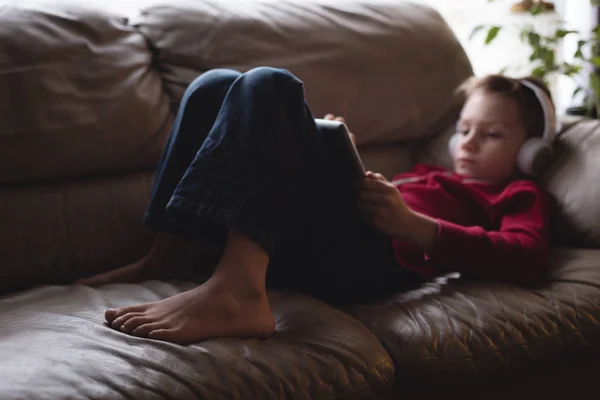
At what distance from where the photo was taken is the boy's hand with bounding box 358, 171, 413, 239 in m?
1.23

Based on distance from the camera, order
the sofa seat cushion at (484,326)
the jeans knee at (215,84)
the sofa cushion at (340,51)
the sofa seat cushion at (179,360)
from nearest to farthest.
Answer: the sofa seat cushion at (179,360) → the sofa seat cushion at (484,326) → the jeans knee at (215,84) → the sofa cushion at (340,51)

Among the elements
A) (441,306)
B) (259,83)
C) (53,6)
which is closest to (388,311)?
(441,306)

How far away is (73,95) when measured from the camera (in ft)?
4.61

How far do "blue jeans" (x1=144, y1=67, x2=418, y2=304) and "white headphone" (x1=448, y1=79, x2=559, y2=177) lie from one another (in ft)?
1.22

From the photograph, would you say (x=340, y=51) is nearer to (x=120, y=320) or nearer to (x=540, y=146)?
(x=540, y=146)

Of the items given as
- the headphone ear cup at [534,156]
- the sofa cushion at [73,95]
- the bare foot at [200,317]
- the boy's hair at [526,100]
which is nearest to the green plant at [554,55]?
the boy's hair at [526,100]

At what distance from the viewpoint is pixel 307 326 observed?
1105mm

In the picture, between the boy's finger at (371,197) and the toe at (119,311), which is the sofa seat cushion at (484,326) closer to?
the boy's finger at (371,197)

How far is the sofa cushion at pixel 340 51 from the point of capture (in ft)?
5.19

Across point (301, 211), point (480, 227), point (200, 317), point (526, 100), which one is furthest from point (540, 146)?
point (200, 317)

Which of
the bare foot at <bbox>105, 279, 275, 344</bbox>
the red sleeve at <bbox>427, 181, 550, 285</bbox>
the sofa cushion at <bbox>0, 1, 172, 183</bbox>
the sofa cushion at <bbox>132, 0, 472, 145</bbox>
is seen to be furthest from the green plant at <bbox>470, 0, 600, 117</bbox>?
the bare foot at <bbox>105, 279, 275, 344</bbox>

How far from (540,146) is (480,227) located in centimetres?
28

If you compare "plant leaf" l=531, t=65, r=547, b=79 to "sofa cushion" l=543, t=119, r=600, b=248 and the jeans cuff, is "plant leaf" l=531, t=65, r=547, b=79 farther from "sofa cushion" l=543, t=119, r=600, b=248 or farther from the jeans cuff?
the jeans cuff

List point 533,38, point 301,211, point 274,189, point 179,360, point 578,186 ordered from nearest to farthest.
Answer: point 179,360 → point 274,189 → point 301,211 → point 578,186 → point 533,38
